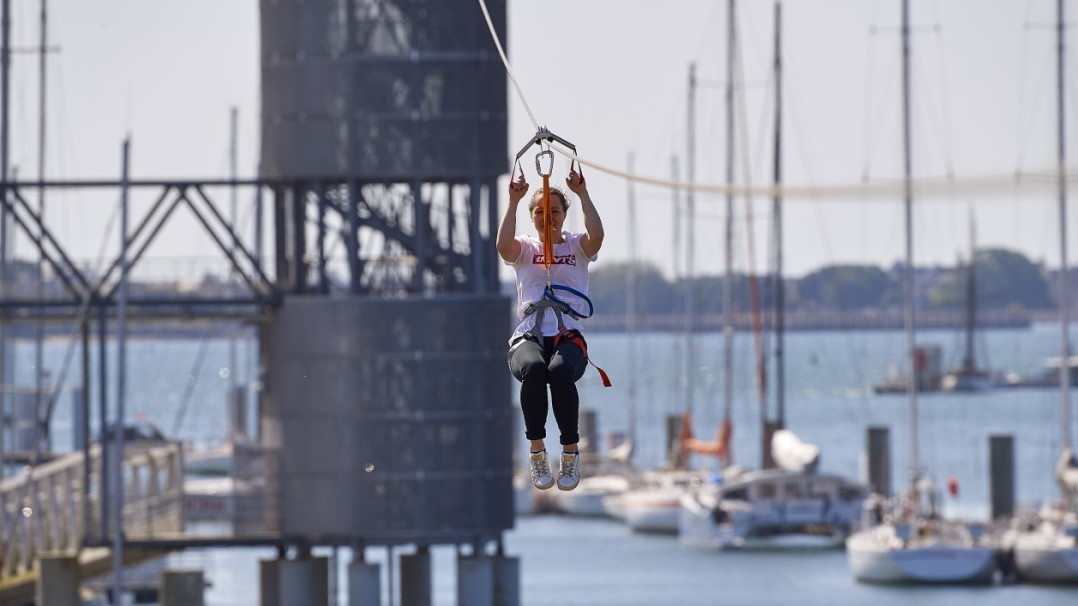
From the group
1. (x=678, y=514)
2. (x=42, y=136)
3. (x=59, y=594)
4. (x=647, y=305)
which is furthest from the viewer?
(x=647, y=305)

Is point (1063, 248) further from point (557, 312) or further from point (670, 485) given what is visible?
point (557, 312)

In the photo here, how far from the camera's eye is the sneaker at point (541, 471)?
16.9m

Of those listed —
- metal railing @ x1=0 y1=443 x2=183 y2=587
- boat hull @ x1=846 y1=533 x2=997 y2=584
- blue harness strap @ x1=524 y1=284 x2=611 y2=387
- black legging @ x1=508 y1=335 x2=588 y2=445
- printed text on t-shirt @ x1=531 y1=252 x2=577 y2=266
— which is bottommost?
boat hull @ x1=846 y1=533 x2=997 y2=584

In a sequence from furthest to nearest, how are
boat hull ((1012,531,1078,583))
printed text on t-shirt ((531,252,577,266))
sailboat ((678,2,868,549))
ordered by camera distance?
sailboat ((678,2,868,549))
boat hull ((1012,531,1078,583))
printed text on t-shirt ((531,252,577,266))

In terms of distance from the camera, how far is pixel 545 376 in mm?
16938

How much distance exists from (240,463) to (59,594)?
13.6ft

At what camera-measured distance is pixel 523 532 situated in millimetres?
96688

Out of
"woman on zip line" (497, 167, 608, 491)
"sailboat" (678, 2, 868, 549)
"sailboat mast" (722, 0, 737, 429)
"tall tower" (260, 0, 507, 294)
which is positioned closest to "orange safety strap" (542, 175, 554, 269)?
"woman on zip line" (497, 167, 608, 491)

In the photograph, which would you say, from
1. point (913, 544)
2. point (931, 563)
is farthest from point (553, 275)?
point (913, 544)

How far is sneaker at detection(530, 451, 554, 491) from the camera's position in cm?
1688

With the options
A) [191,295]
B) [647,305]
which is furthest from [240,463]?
[647,305]

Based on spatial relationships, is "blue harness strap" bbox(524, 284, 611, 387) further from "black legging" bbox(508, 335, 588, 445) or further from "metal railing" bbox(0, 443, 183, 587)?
"metal railing" bbox(0, 443, 183, 587)

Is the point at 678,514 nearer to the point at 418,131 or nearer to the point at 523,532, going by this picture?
the point at 523,532

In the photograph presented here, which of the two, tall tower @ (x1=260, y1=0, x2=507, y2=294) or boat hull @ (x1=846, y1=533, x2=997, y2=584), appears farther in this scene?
boat hull @ (x1=846, y1=533, x2=997, y2=584)
